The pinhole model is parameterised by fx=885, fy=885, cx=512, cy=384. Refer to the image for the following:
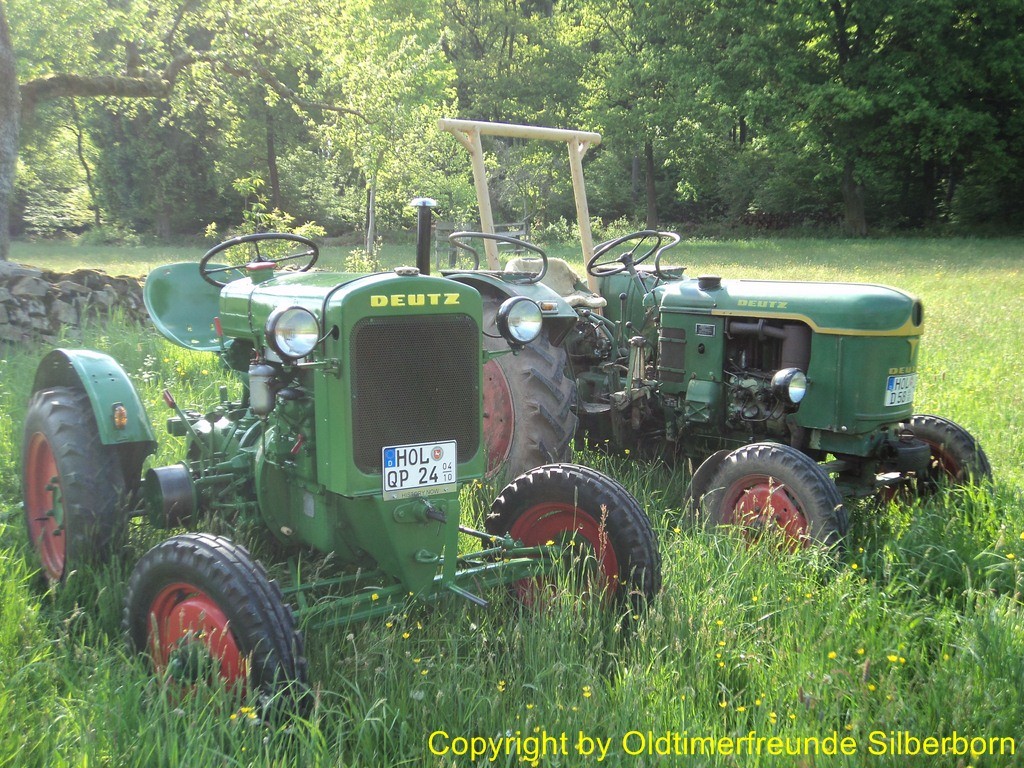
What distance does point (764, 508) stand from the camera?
12.3 feet

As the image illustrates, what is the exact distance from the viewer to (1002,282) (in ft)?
49.7

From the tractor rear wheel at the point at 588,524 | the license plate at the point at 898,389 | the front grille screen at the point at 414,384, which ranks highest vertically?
the front grille screen at the point at 414,384

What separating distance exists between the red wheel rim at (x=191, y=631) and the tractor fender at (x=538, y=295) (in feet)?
7.78

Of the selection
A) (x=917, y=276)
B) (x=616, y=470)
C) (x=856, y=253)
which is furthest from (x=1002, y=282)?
(x=616, y=470)

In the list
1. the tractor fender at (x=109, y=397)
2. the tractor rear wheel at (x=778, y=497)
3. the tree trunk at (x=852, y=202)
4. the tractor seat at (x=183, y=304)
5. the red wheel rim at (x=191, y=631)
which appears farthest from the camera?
the tree trunk at (x=852, y=202)

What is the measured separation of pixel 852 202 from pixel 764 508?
2715cm

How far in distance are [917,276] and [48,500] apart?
637 inches

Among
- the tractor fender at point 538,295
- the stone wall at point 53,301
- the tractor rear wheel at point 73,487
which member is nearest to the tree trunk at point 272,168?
the stone wall at point 53,301

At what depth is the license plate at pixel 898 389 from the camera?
160 inches

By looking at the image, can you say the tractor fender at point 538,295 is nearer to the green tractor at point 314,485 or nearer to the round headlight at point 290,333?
the green tractor at point 314,485

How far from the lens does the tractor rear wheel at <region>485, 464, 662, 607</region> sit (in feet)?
9.86

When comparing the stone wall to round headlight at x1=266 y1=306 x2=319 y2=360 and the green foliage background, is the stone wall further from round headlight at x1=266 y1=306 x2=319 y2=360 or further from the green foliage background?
the green foliage background

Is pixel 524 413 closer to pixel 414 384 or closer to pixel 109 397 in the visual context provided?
pixel 414 384

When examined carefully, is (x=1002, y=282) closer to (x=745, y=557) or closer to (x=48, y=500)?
(x=745, y=557)
